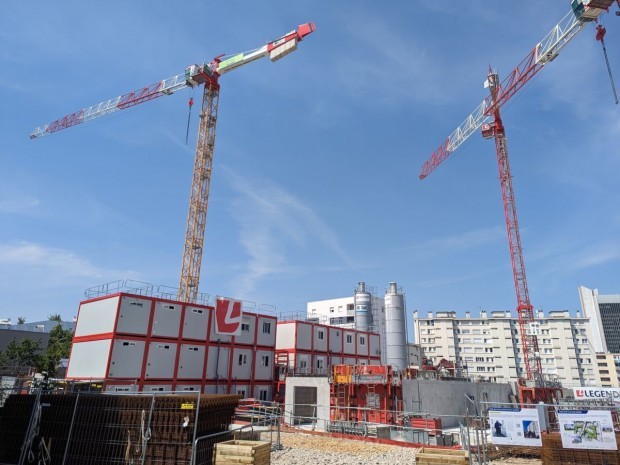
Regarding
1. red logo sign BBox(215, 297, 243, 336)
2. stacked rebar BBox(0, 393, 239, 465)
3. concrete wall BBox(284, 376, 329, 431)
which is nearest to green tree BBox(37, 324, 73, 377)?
red logo sign BBox(215, 297, 243, 336)

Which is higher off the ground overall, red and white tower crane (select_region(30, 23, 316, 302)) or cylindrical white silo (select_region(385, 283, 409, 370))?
red and white tower crane (select_region(30, 23, 316, 302))

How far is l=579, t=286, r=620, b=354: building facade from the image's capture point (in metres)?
168

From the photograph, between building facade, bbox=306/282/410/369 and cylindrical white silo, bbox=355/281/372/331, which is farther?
cylindrical white silo, bbox=355/281/372/331

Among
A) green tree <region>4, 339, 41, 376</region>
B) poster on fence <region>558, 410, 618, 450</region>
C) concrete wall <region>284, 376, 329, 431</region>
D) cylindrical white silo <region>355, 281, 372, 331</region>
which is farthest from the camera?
cylindrical white silo <region>355, 281, 372, 331</region>

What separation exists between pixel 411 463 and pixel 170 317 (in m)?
24.1

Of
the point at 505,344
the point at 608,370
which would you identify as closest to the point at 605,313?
the point at 608,370

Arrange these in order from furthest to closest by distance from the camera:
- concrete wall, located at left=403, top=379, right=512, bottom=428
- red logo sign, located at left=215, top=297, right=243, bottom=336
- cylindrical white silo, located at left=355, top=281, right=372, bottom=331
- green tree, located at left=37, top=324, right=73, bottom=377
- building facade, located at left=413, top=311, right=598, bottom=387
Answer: building facade, located at left=413, top=311, right=598, bottom=387 → cylindrical white silo, located at left=355, top=281, right=372, bottom=331 → green tree, located at left=37, top=324, right=73, bottom=377 → red logo sign, located at left=215, top=297, right=243, bottom=336 → concrete wall, located at left=403, top=379, right=512, bottom=428

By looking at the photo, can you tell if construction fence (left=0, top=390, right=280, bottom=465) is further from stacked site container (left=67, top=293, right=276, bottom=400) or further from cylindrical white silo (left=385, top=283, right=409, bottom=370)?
cylindrical white silo (left=385, top=283, right=409, bottom=370)

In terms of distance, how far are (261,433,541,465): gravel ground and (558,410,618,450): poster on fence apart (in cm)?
552

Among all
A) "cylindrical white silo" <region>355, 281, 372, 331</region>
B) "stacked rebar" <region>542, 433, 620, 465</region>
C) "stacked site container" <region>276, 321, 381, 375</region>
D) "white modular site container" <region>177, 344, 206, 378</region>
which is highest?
"cylindrical white silo" <region>355, 281, 372, 331</region>

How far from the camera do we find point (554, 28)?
4794cm

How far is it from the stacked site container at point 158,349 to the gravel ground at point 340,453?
14008 millimetres

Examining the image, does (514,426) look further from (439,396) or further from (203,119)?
(203,119)

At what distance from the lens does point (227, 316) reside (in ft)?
128
